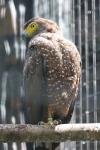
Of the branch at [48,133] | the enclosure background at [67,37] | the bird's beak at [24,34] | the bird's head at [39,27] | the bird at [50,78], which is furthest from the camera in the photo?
the enclosure background at [67,37]

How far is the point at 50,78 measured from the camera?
7.55 feet

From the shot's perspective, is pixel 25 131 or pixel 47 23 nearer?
pixel 25 131

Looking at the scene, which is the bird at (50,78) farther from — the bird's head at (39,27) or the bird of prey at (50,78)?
the bird's head at (39,27)

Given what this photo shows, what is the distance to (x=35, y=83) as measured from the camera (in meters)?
2.33

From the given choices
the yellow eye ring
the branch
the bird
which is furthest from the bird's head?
the branch

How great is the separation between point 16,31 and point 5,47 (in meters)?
0.10

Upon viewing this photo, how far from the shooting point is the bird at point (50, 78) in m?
2.30

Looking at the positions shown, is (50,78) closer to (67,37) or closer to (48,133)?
(48,133)

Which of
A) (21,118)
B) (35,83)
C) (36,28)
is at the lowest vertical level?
(21,118)

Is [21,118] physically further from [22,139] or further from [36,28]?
[22,139]

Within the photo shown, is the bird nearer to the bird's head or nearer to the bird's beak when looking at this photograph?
the bird's head

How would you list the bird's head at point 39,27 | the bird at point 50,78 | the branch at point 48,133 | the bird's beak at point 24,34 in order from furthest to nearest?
the bird's beak at point 24,34 < the bird's head at point 39,27 < the bird at point 50,78 < the branch at point 48,133

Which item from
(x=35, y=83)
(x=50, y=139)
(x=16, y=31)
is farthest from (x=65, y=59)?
(x=16, y=31)

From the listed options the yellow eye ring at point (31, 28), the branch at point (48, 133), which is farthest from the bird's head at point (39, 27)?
the branch at point (48, 133)
